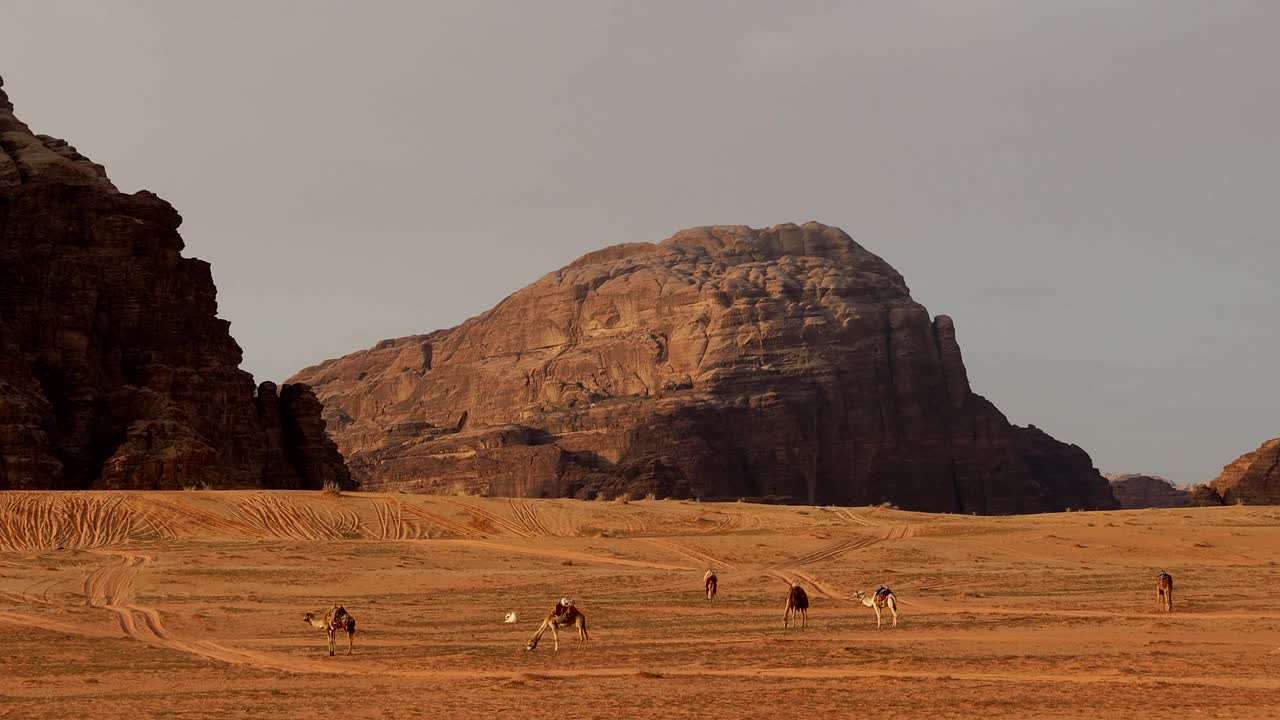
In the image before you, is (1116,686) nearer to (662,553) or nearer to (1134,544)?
(662,553)

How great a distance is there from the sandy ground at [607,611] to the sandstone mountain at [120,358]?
47.2 feet

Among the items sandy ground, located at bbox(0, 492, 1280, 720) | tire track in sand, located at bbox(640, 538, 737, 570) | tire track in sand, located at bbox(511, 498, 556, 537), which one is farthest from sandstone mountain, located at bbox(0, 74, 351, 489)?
tire track in sand, located at bbox(640, 538, 737, 570)

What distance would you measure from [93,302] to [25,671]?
52.9 m

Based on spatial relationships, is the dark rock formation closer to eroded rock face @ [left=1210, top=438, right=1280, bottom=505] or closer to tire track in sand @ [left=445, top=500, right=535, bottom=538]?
eroded rock face @ [left=1210, top=438, right=1280, bottom=505]

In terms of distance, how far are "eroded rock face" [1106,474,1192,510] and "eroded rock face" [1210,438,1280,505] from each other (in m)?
36.2

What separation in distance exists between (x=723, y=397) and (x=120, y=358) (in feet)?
242

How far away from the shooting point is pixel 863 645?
19875mm

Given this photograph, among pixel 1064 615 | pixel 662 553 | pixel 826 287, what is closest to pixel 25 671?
pixel 1064 615

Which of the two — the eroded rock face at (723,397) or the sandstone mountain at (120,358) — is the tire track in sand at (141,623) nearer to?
the sandstone mountain at (120,358)

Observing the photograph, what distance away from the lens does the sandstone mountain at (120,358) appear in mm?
59219

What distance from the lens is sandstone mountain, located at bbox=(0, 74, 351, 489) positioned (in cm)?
5922

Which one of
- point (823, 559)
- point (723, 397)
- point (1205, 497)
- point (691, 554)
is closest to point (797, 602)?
point (823, 559)

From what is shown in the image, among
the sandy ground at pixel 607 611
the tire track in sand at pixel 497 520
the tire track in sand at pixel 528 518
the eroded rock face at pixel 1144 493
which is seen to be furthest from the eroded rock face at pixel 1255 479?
the tire track in sand at pixel 497 520

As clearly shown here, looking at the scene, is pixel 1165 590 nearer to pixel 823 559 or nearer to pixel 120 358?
pixel 823 559
